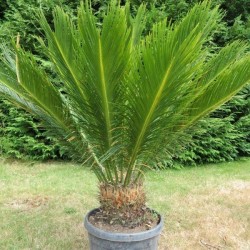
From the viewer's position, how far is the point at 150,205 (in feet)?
14.3

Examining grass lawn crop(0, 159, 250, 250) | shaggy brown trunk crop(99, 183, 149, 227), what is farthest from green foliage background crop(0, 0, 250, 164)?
shaggy brown trunk crop(99, 183, 149, 227)

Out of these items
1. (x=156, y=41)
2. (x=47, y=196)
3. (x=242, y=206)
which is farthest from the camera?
(x=47, y=196)

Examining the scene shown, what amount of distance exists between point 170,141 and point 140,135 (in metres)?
0.37

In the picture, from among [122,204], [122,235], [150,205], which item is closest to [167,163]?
[150,205]

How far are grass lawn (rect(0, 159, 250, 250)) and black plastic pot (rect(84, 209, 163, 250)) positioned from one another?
2.47 ft

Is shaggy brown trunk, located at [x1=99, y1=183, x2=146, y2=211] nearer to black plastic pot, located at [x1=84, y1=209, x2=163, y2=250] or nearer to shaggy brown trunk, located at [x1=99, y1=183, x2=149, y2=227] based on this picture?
shaggy brown trunk, located at [x1=99, y1=183, x2=149, y2=227]

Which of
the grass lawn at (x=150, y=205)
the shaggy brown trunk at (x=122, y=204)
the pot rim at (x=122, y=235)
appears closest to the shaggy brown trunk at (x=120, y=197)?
the shaggy brown trunk at (x=122, y=204)

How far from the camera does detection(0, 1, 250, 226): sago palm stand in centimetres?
201

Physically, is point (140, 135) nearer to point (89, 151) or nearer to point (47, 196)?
point (89, 151)

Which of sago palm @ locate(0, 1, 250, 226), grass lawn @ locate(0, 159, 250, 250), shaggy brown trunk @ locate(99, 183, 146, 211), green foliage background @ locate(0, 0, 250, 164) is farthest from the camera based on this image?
green foliage background @ locate(0, 0, 250, 164)

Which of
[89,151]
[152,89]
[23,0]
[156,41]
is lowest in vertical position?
[89,151]

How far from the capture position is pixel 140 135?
94.3 inches

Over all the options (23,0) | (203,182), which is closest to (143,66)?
(203,182)

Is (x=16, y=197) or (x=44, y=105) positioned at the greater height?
(x=44, y=105)
